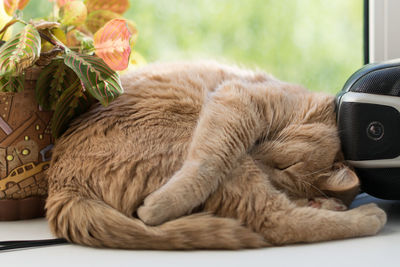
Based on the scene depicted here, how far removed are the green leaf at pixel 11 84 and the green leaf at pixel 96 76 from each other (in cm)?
12

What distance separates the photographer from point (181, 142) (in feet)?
3.49

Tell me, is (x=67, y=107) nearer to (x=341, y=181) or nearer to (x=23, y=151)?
(x=23, y=151)

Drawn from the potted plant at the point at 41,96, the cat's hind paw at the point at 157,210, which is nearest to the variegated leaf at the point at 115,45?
the potted plant at the point at 41,96

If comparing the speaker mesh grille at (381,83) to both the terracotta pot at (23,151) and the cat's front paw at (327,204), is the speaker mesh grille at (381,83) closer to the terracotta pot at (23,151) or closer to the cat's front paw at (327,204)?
the cat's front paw at (327,204)

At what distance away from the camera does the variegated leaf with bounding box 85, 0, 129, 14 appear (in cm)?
138

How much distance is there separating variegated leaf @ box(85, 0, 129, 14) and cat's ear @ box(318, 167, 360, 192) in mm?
772

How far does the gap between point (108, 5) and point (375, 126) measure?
0.83 m

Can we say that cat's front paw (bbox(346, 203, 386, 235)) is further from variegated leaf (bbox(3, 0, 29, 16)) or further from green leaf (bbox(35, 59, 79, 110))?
variegated leaf (bbox(3, 0, 29, 16))

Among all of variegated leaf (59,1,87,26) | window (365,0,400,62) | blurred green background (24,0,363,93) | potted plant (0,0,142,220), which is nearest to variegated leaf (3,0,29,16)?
potted plant (0,0,142,220)

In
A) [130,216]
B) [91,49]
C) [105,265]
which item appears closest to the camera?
[105,265]

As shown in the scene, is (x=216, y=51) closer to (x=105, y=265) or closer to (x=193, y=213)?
(x=193, y=213)

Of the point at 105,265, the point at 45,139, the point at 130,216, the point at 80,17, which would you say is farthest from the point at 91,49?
the point at 105,265

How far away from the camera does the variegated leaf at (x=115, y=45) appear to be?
45.3 inches

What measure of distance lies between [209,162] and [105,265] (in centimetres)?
31
